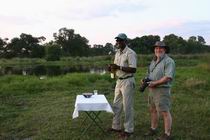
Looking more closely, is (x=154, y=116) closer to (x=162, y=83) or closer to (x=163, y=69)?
(x=162, y=83)

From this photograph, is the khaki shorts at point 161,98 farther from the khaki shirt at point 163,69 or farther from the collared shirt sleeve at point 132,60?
the collared shirt sleeve at point 132,60

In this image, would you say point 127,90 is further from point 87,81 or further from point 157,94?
point 87,81

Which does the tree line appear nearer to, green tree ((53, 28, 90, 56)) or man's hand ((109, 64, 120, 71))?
green tree ((53, 28, 90, 56))

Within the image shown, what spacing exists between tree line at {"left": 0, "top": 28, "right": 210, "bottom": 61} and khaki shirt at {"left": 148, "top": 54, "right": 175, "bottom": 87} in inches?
2076

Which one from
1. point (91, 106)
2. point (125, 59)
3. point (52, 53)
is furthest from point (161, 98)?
point (52, 53)

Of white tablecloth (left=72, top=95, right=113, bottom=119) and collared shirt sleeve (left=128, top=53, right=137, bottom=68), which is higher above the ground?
collared shirt sleeve (left=128, top=53, right=137, bottom=68)

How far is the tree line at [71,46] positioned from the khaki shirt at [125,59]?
2064 inches

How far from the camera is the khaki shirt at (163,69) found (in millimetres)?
6706

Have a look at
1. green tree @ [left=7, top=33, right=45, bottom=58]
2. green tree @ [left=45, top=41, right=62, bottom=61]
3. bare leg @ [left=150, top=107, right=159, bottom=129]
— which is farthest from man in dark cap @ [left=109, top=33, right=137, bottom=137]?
green tree @ [left=7, top=33, right=45, bottom=58]

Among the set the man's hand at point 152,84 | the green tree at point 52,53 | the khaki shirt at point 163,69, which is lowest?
the green tree at point 52,53

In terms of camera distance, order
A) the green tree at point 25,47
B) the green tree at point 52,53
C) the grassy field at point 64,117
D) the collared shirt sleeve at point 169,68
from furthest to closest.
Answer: the green tree at point 25,47, the green tree at point 52,53, the grassy field at point 64,117, the collared shirt sleeve at point 169,68

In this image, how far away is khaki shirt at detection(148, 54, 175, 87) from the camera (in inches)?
264

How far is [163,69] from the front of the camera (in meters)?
6.81

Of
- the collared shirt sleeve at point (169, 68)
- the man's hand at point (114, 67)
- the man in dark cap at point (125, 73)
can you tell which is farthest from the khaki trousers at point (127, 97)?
the collared shirt sleeve at point (169, 68)
